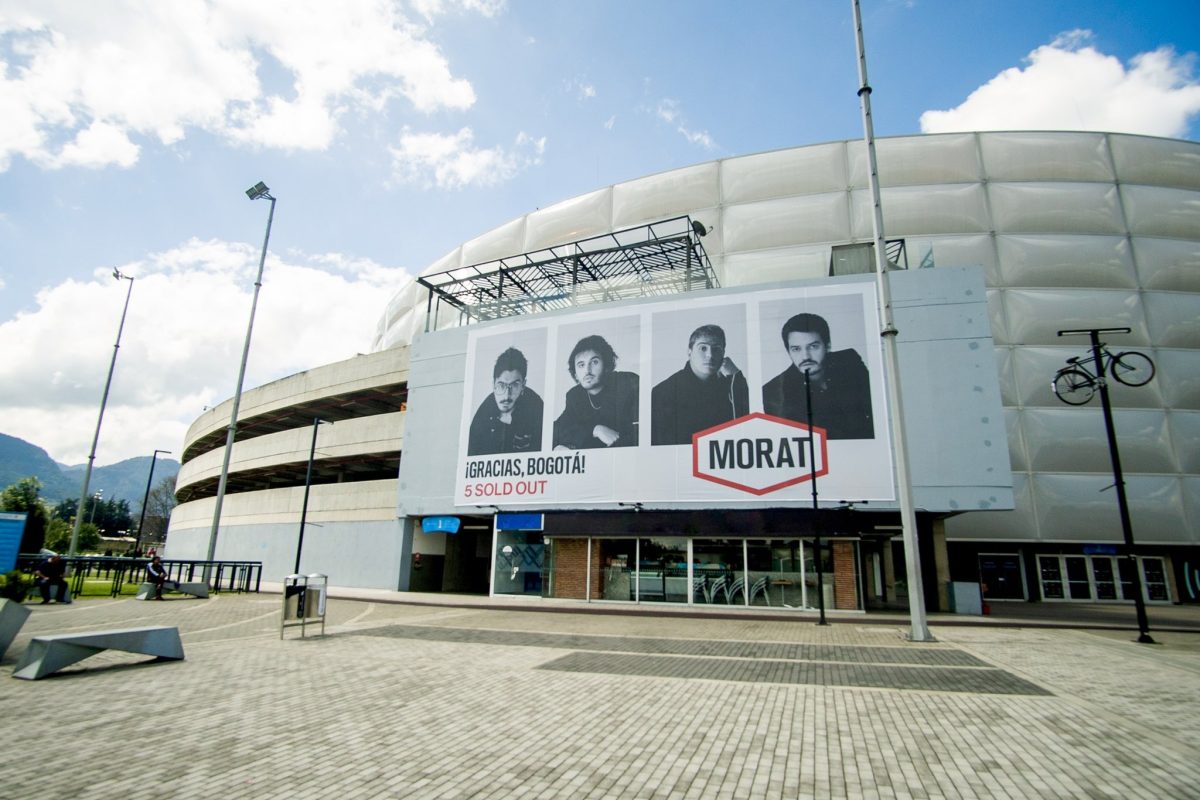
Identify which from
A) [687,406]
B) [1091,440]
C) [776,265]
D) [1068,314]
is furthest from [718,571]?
[1068,314]

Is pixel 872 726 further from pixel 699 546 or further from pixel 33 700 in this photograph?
pixel 699 546

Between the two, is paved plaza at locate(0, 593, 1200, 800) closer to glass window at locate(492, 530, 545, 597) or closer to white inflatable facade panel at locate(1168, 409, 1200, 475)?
glass window at locate(492, 530, 545, 597)

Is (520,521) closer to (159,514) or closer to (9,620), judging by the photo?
(9,620)

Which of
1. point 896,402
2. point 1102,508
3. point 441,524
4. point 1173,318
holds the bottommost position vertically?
point 441,524

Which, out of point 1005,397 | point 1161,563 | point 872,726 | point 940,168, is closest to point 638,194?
point 940,168

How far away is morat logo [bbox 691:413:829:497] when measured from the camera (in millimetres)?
23375

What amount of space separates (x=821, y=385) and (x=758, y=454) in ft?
11.7

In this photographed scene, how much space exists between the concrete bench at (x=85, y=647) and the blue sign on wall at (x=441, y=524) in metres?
18.8

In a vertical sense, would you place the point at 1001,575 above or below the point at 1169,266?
below

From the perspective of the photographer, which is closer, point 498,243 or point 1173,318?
point 1173,318

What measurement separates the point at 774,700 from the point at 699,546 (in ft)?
54.5

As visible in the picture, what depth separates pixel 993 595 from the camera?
32781mm

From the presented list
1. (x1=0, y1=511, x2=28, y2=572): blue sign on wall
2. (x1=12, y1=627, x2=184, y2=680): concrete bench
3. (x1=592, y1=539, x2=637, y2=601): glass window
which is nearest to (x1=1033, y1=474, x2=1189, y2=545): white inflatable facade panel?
(x1=592, y1=539, x2=637, y2=601): glass window

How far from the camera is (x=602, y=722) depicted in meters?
7.00
